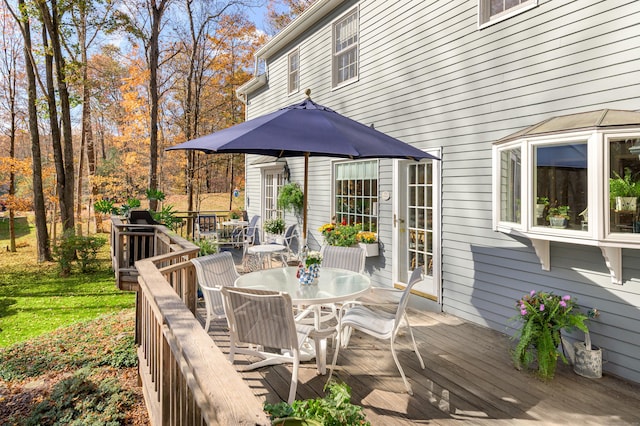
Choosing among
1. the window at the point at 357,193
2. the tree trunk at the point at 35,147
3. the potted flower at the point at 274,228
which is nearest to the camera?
the window at the point at 357,193

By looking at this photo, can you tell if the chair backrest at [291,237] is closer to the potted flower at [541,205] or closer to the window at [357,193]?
the window at [357,193]

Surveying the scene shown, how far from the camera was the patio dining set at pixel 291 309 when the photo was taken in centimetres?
260

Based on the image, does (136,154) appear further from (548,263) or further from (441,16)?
(548,263)

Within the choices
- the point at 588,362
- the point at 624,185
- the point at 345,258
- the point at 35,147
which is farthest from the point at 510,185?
the point at 35,147

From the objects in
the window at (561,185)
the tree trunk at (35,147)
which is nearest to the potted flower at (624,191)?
the window at (561,185)

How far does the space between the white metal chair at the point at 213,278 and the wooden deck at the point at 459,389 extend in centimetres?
54

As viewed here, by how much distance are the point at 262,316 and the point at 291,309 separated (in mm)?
250

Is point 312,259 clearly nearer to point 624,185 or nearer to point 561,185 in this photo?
point 561,185

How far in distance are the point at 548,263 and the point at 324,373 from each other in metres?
2.49

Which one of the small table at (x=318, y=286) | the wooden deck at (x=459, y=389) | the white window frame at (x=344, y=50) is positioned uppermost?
the white window frame at (x=344, y=50)

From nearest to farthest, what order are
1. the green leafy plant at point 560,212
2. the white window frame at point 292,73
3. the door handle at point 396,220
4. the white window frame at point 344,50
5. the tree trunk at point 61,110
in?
1. the green leafy plant at point 560,212
2. the door handle at point 396,220
3. the white window frame at point 344,50
4. the white window frame at point 292,73
5. the tree trunk at point 61,110

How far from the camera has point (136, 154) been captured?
1812 centimetres

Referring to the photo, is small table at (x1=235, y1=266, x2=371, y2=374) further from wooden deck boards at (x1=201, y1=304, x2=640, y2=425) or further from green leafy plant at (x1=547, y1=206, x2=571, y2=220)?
green leafy plant at (x1=547, y1=206, x2=571, y2=220)

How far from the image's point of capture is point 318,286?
3371 millimetres
